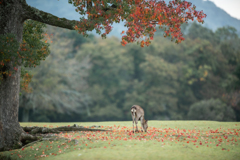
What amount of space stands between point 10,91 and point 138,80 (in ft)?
133

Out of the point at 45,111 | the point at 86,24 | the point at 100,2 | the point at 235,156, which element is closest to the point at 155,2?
the point at 100,2

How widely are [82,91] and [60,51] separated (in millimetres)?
8312

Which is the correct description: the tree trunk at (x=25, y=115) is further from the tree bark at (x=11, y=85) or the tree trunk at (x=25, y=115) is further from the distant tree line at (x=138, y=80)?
the tree bark at (x=11, y=85)

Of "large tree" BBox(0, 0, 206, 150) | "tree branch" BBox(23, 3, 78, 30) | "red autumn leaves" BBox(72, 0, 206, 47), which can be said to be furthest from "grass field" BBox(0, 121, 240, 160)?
"tree branch" BBox(23, 3, 78, 30)

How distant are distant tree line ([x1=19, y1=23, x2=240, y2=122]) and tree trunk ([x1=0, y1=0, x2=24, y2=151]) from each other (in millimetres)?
29381

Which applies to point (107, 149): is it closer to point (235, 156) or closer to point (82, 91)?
point (235, 156)

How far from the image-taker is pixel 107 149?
32.3ft

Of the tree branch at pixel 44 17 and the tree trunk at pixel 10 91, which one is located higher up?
the tree branch at pixel 44 17

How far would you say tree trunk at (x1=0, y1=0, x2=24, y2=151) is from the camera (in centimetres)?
1173

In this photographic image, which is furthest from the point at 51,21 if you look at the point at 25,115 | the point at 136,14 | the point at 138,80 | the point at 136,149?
the point at 138,80

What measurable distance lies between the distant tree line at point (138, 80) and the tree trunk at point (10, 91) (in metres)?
29.4

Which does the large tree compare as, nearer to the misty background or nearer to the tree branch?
the tree branch

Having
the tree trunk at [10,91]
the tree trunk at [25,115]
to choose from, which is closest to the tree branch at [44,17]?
the tree trunk at [10,91]

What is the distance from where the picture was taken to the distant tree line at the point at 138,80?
43031mm
